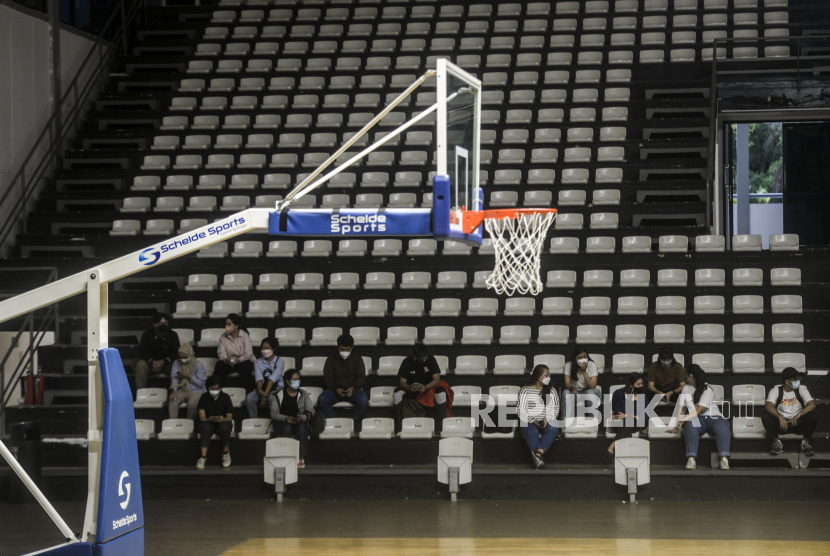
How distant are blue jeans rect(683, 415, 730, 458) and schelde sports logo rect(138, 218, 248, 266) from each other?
646cm

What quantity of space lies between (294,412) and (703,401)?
15.9 ft

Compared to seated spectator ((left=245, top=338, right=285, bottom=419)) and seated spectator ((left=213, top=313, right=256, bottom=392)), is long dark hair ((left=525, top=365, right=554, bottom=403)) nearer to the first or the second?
seated spectator ((left=245, top=338, right=285, bottom=419))

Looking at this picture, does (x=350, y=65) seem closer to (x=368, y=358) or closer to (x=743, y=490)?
(x=368, y=358)

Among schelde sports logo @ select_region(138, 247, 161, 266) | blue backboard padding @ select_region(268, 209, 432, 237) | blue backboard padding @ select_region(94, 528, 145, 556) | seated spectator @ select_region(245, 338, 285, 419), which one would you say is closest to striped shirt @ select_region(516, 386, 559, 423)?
seated spectator @ select_region(245, 338, 285, 419)

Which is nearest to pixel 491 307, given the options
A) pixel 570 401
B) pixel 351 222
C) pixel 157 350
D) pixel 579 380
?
pixel 579 380

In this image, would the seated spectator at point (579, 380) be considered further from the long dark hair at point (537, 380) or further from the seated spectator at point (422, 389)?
the seated spectator at point (422, 389)

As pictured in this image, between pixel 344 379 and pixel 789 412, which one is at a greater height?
pixel 344 379

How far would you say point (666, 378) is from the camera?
11.1 m

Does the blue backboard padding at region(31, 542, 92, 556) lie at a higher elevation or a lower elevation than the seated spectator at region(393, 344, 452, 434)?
lower

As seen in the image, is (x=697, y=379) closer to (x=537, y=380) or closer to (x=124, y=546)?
(x=537, y=380)

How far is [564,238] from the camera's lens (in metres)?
13.7

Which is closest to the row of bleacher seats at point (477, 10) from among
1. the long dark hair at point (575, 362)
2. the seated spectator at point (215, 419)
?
the long dark hair at point (575, 362)

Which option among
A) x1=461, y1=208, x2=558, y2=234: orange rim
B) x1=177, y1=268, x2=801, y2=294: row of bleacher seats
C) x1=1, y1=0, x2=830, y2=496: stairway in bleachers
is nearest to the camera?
x1=461, y1=208, x2=558, y2=234: orange rim

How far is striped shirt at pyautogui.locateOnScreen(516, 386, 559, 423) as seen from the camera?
1081 cm
